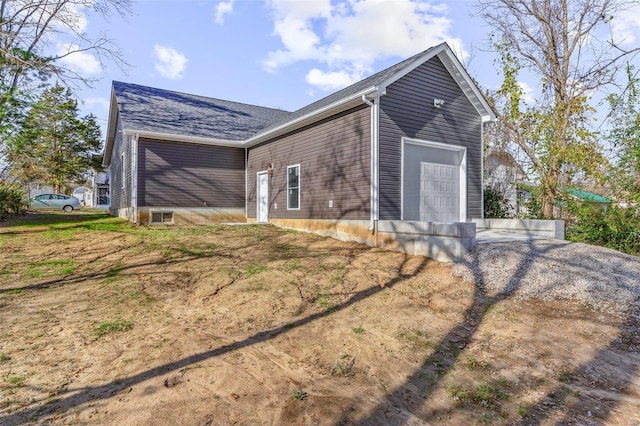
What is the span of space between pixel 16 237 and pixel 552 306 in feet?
40.4

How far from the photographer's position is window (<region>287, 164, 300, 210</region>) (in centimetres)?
1136

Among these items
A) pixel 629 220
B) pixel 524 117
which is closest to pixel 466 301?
pixel 629 220

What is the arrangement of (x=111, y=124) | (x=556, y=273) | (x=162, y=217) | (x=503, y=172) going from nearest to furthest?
(x=556, y=273) → (x=162, y=217) → (x=503, y=172) → (x=111, y=124)

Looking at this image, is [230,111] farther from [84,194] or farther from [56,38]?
[84,194]

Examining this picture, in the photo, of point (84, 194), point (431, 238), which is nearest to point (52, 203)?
point (431, 238)

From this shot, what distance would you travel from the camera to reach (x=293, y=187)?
11562 millimetres

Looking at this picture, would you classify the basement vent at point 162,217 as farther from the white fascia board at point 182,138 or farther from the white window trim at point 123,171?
the white window trim at point 123,171

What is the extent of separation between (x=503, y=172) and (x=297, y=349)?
1529cm

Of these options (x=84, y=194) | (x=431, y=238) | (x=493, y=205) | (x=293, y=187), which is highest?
(x=84, y=194)

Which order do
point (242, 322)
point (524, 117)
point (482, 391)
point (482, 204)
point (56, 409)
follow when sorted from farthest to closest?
1. point (524, 117)
2. point (482, 204)
3. point (242, 322)
4. point (482, 391)
5. point (56, 409)

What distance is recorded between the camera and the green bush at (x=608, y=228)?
9656 mm

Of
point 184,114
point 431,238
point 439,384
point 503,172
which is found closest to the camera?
point 439,384

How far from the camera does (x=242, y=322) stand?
4.47 metres

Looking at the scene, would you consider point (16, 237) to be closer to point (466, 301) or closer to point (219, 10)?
point (219, 10)
